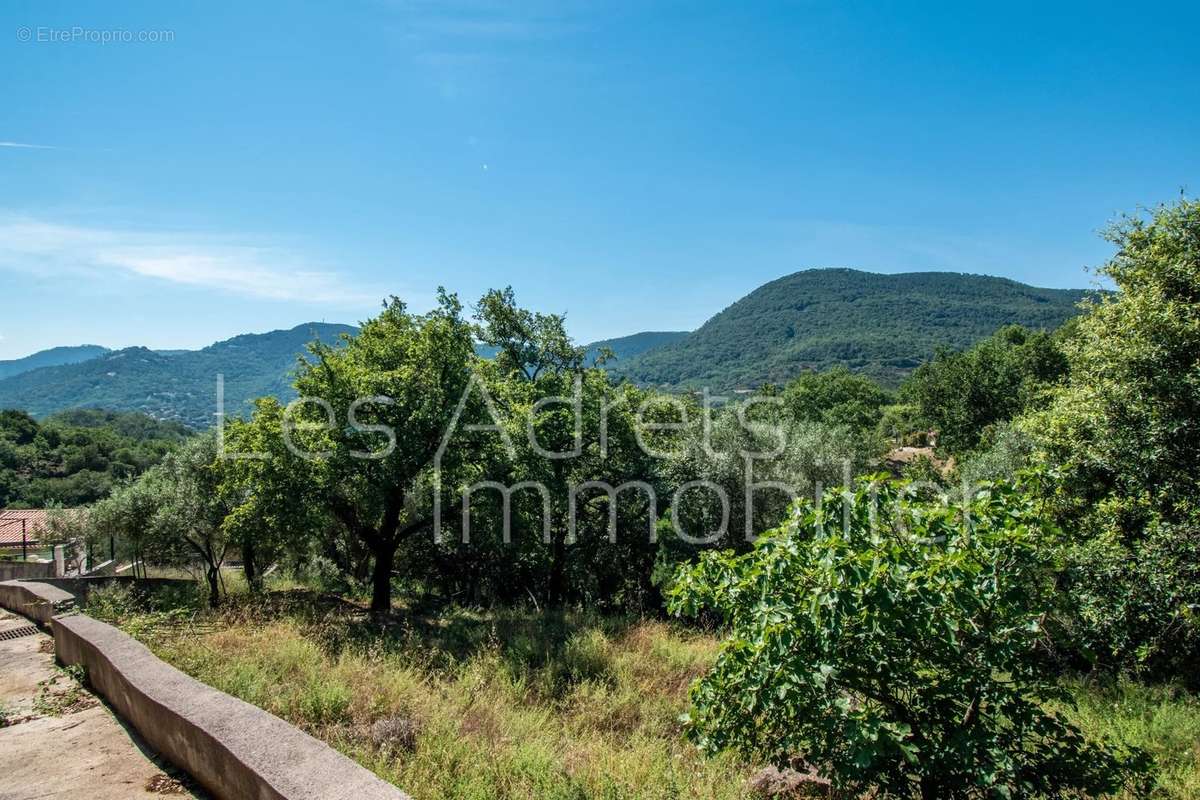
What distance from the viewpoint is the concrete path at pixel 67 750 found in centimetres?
405

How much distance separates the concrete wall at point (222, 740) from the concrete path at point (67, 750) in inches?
4.8

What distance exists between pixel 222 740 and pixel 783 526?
385 cm

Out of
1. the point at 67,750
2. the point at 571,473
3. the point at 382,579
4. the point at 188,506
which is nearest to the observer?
the point at 67,750

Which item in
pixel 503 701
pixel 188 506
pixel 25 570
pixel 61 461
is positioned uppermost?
pixel 188 506

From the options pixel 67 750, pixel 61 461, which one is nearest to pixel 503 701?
pixel 67 750

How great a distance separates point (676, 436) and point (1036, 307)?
752ft

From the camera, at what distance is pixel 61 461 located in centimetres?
8906

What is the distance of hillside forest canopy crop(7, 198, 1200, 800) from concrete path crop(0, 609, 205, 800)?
389 cm

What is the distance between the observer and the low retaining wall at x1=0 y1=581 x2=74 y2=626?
8970mm

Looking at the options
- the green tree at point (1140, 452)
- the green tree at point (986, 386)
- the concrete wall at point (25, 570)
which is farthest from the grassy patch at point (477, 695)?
the green tree at point (986, 386)

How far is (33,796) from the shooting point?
395 centimetres

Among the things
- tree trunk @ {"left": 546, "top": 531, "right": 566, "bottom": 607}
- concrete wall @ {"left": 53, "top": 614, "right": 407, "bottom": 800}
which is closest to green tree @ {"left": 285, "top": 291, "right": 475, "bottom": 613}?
tree trunk @ {"left": 546, "top": 531, "right": 566, "bottom": 607}

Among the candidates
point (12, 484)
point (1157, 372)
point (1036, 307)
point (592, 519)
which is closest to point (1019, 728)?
point (1157, 372)

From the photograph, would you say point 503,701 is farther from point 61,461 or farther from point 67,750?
point 61,461
